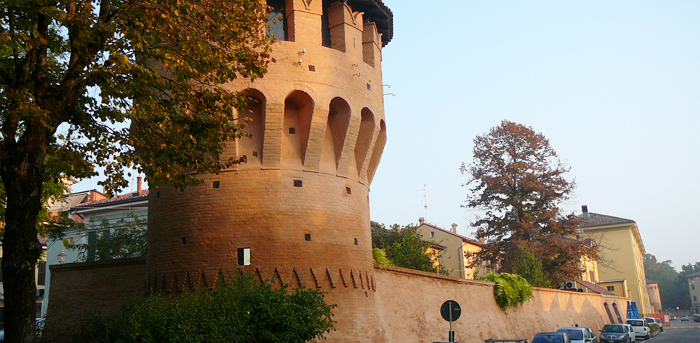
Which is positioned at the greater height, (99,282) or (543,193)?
(543,193)

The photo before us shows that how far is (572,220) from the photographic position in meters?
39.1

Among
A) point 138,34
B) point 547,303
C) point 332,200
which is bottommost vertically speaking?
point 547,303

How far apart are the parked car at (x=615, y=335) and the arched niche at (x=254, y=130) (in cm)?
2295

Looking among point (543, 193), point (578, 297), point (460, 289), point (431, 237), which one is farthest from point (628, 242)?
point (460, 289)

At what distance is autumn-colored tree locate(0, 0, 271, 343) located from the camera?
9.77 meters

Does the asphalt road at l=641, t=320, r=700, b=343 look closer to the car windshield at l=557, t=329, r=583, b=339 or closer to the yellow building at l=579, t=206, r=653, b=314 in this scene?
the car windshield at l=557, t=329, r=583, b=339

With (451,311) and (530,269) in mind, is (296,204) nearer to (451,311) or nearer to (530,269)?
(451,311)

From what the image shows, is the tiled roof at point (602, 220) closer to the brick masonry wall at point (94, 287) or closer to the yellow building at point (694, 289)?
the brick masonry wall at point (94, 287)

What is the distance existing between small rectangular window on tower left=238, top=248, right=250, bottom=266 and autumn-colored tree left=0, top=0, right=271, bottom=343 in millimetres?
4835

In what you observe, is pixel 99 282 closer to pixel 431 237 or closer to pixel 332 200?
pixel 332 200

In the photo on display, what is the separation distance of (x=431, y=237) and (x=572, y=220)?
2102 cm

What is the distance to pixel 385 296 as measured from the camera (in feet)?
68.4

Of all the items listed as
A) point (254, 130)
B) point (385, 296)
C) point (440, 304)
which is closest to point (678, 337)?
point (440, 304)

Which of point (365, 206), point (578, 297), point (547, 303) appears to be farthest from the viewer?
point (578, 297)
